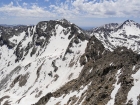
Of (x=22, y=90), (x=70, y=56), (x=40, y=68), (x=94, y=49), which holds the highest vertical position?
(x=94, y=49)

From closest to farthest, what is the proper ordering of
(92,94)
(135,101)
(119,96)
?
(135,101)
(119,96)
(92,94)

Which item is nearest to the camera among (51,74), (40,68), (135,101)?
(135,101)

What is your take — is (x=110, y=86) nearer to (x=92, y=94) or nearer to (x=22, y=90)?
(x=92, y=94)

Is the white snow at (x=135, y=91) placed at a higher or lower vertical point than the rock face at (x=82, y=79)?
higher

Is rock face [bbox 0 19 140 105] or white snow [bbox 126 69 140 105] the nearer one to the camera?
white snow [bbox 126 69 140 105]

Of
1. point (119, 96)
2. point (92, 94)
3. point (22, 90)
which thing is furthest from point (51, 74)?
point (119, 96)

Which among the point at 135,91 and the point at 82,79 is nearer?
the point at 135,91

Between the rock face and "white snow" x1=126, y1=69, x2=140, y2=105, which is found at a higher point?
"white snow" x1=126, y1=69, x2=140, y2=105

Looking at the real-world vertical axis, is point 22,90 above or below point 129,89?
below

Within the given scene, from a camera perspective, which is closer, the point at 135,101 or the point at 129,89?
the point at 135,101

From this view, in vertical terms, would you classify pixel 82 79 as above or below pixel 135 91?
below

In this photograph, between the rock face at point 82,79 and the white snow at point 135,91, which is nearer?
the white snow at point 135,91
